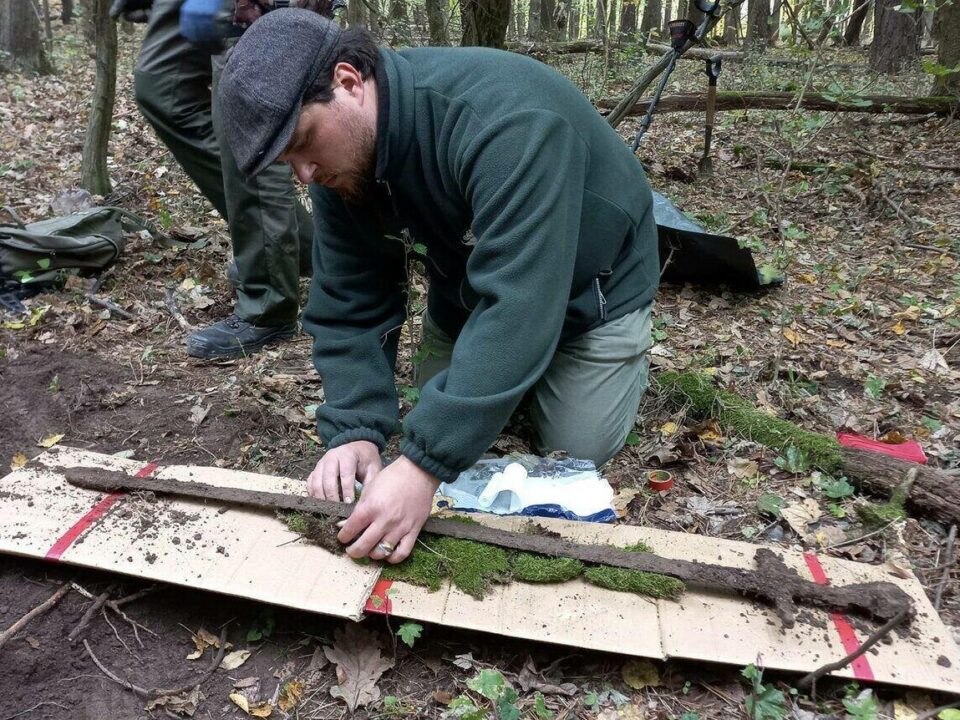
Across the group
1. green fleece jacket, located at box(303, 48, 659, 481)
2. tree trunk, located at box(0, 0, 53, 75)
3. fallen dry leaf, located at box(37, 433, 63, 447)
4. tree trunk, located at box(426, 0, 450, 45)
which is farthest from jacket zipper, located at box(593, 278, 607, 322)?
tree trunk, located at box(0, 0, 53, 75)

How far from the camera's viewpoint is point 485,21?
5375 mm

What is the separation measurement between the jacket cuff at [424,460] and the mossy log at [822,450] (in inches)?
60.7

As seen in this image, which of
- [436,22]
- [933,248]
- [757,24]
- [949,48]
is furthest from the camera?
[757,24]

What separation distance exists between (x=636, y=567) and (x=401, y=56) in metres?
1.65

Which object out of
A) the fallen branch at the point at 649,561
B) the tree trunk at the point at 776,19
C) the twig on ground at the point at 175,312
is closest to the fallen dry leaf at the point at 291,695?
the fallen branch at the point at 649,561

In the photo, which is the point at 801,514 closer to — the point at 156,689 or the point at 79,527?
the point at 156,689

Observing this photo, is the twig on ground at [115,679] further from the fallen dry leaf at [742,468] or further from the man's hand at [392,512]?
the fallen dry leaf at [742,468]

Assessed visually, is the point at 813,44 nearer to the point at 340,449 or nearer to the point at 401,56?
the point at 401,56

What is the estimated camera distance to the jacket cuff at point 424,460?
1845 millimetres

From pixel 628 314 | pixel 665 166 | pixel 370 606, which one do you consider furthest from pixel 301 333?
pixel 665 166

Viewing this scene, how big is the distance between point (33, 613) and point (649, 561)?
175 centimetres

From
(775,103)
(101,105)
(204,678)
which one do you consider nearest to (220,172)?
(101,105)

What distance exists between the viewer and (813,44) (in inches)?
144

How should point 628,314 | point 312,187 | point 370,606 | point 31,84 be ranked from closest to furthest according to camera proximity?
point 370,606, point 312,187, point 628,314, point 31,84
